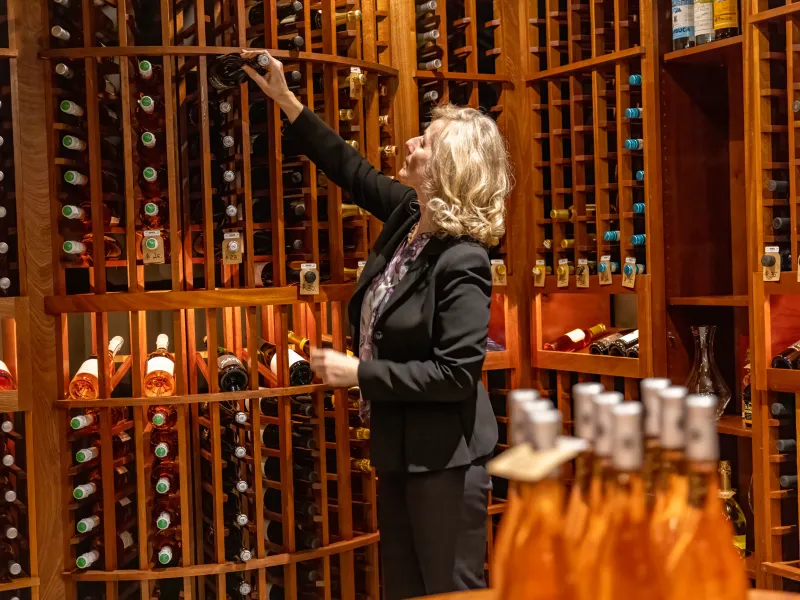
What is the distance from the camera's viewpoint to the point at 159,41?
2.92 m

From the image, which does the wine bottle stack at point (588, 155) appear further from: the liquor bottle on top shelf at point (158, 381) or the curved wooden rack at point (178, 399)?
the liquor bottle on top shelf at point (158, 381)

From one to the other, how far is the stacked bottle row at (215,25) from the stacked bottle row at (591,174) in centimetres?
77

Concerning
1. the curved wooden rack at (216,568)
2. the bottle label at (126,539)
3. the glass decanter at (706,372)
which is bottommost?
the curved wooden rack at (216,568)

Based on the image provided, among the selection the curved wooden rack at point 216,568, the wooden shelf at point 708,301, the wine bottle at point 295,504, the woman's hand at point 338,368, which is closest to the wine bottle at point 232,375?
the wine bottle at point 295,504

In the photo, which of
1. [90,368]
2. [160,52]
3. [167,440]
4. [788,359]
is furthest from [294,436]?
[788,359]

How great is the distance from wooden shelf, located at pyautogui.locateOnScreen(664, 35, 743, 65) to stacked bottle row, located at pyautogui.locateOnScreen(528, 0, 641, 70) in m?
0.18

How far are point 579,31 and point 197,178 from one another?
138cm

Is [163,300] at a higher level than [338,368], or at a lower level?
higher

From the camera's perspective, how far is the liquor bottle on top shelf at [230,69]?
2.56 meters

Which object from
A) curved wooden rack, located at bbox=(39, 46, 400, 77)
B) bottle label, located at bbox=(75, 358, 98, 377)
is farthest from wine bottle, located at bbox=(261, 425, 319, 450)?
curved wooden rack, located at bbox=(39, 46, 400, 77)

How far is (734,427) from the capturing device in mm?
2852

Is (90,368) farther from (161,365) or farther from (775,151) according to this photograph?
(775,151)

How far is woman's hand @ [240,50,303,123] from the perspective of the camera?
255 centimetres

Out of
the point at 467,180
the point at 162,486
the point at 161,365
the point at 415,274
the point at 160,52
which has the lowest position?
the point at 162,486
